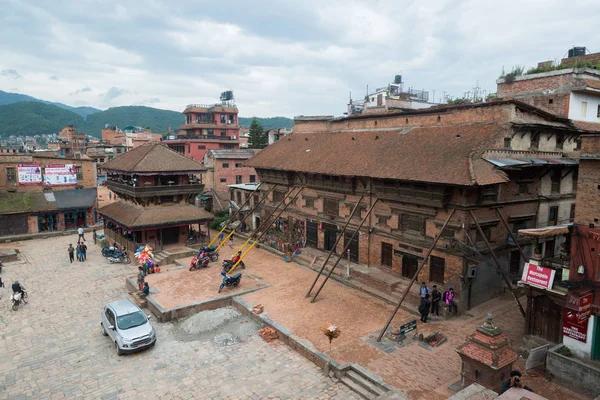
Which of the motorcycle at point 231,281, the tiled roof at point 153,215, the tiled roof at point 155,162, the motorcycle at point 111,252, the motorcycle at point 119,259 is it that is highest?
the tiled roof at point 155,162

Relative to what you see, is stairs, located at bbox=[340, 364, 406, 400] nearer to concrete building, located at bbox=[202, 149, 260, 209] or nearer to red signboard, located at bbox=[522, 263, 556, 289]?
red signboard, located at bbox=[522, 263, 556, 289]

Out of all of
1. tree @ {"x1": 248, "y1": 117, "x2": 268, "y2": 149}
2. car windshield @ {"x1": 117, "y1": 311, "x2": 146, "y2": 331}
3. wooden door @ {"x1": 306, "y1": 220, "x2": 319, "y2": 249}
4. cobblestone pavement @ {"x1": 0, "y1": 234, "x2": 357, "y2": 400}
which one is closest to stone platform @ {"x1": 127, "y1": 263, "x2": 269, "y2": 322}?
cobblestone pavement @ {"x1": 0, "y1": 234, "x2": 357, "y2": 400}

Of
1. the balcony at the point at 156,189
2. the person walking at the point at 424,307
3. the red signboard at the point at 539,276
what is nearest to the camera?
the red signboard at the point at 539,276

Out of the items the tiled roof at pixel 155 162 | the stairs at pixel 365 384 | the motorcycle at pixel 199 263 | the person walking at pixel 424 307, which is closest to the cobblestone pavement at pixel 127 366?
the stairs at pixel 365 384

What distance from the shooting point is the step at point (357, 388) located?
45.6 feet

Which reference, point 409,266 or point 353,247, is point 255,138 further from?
point 409,266

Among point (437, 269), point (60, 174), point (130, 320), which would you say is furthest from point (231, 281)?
point (60, 174)

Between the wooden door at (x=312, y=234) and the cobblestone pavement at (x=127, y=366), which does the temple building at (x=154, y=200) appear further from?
the cobblestone pavement at (x=127, y=366)

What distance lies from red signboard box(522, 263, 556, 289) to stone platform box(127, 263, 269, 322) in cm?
1466

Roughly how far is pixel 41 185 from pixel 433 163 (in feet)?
134

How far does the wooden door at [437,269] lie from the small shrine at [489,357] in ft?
29.0

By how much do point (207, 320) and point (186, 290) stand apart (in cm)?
448

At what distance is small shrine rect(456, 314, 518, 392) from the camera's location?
11.9 m

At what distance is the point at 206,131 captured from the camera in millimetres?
70688
